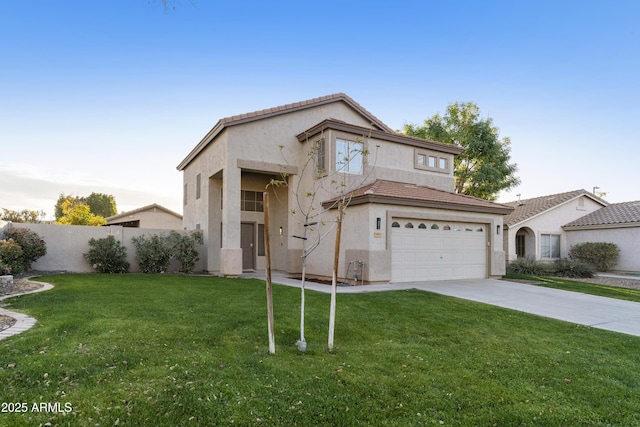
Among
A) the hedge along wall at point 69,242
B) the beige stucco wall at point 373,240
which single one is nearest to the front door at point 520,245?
the beige stucco wall at point 373,240

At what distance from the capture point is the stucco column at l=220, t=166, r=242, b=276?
559 inches

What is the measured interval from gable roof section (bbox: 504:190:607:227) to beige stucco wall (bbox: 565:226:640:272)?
2418 millimetres

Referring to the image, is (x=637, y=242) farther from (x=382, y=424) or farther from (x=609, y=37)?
(x=382, y=424)

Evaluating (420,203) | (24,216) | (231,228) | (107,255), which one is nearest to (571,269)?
(420,203)

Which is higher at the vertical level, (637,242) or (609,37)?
(609,37)

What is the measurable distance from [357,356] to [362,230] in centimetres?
786

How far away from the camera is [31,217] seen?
6009 centimetres

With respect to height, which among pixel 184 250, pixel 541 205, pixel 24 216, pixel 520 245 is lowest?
pixel 184 250

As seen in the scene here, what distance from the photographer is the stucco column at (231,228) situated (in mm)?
14195

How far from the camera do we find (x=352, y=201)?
13031mm

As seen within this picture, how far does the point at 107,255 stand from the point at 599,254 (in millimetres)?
24640

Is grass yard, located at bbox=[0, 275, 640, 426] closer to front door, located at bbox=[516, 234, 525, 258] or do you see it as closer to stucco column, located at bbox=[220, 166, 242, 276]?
stucco column, located at bbox=[220, 166, 242, 276]

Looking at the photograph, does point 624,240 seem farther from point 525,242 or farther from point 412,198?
point 412,198

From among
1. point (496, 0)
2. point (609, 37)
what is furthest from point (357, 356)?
point (609, 37)
